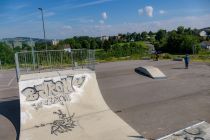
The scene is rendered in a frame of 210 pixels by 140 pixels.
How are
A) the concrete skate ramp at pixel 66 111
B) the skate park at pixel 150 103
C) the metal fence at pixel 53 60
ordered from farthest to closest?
the metal fence at pixel 53 60 → the skate park at pixel 150 103 → the concrete skate ramp at pixel 66 111

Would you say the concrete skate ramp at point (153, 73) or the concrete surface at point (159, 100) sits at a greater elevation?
the concrete skate ramp at point (153, 73)

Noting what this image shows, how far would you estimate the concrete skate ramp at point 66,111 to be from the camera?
8.10 meters

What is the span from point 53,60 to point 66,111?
4520 mm

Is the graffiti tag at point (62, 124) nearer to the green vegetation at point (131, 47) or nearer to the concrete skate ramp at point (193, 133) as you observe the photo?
the concrete skate ramp at point (193, 133)

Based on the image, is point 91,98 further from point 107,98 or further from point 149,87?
point 149,87

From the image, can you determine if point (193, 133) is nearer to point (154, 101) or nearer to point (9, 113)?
point (154, 101)

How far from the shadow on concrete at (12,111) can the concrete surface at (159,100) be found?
4.34 m

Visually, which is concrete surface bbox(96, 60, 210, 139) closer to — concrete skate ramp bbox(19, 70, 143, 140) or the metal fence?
concrete skate ramp bbox(19, 70, 143, 140)

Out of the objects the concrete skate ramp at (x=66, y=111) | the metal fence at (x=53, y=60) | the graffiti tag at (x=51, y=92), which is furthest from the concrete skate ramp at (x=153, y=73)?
the graffiti tag at (x=51, y=92)

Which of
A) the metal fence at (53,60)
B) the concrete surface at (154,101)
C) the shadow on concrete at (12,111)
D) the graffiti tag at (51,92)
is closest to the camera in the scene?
the concrete surface at (154,101)

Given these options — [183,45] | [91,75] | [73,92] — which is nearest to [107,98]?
[91,75]

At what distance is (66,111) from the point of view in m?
9.72

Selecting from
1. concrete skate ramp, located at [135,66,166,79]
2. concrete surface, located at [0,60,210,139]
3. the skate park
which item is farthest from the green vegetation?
the skate park

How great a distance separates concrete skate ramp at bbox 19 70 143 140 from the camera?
26.6 ft
